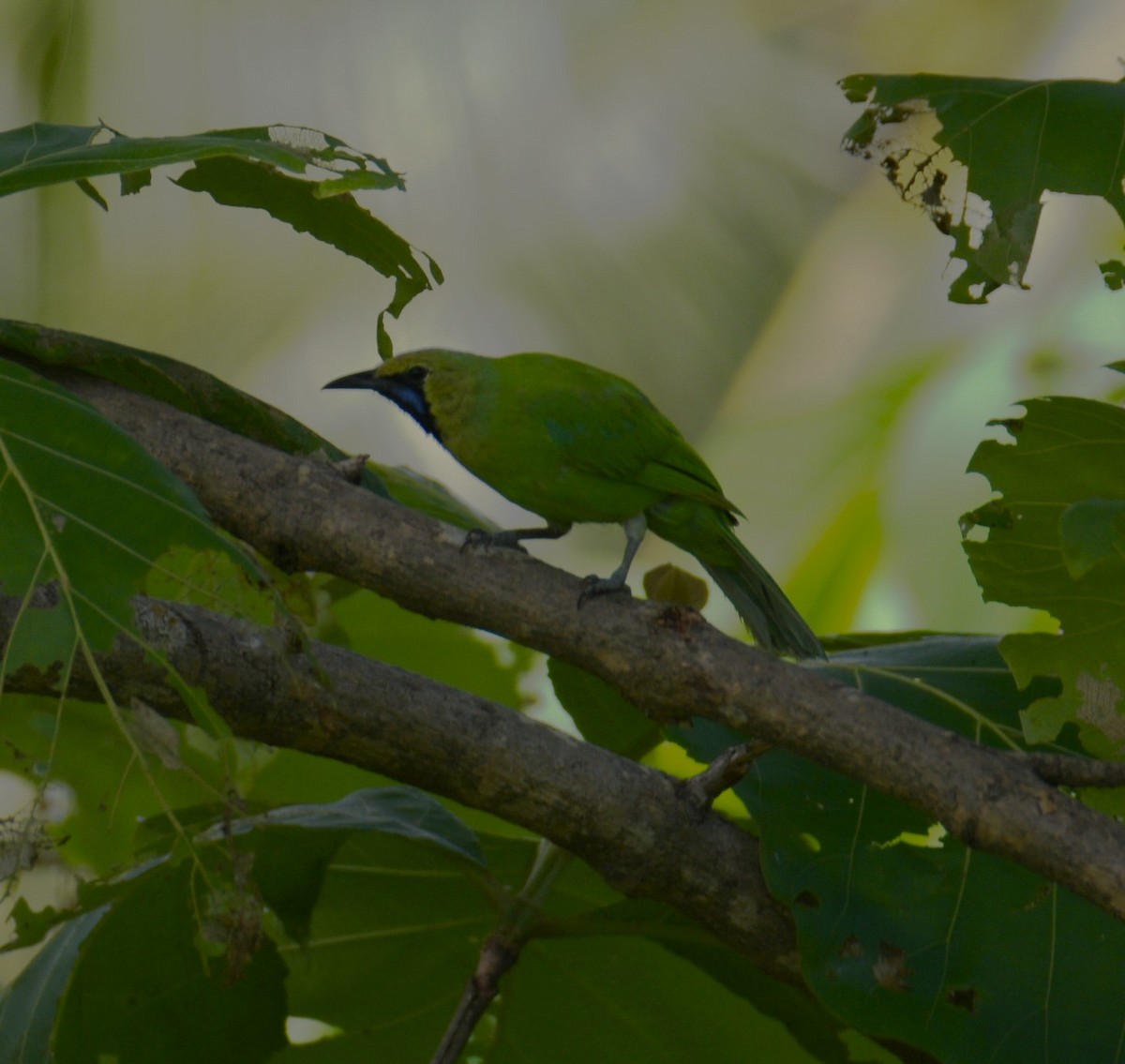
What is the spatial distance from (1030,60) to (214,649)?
13.8 feet

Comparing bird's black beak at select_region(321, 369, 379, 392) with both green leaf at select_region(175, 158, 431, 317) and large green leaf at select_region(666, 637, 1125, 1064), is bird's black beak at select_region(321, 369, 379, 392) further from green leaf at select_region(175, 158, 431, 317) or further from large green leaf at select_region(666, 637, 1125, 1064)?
large green leaf at select_region(666, 637, 1125, 1064)

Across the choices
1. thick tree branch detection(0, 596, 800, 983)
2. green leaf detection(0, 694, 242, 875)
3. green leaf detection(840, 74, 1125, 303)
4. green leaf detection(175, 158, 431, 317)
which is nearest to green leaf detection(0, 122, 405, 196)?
green leaf detection(175, 158, 431, 317)

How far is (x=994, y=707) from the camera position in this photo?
7.18ft

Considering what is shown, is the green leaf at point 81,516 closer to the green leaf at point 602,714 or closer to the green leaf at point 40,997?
the green leaf at point 40,997

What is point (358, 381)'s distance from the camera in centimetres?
335

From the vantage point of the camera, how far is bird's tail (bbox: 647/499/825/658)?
3064 mm

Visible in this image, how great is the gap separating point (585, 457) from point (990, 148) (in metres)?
1.35

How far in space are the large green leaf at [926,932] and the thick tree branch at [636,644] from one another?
Answer: 1.32 feet

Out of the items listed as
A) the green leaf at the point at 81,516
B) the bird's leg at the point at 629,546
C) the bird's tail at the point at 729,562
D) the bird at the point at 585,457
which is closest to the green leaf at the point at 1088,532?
the green leaf at the point at 81,516

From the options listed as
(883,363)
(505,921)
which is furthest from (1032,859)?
(883,363)

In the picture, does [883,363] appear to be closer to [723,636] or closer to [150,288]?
[150,288]

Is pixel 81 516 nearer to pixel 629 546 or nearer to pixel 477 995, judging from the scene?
pixel 477 995

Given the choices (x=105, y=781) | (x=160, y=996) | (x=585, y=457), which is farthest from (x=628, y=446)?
(x=160, y=996)

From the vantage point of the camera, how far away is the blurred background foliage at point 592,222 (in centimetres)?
428
